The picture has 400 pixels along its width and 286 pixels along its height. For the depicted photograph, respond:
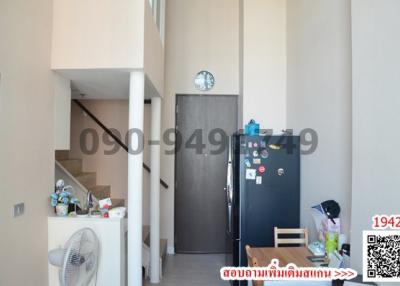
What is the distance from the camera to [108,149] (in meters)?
→ 4.43

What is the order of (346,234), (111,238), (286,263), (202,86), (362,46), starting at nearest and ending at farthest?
(362,46), (286,263), (346,234), (111,238), (202,86)

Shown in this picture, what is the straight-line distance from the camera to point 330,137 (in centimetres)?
268

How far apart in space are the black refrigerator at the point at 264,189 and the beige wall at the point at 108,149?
1703 millimetres

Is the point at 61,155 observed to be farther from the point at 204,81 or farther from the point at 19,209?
the point at 204,81

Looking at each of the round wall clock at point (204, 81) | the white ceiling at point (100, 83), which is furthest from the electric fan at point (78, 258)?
the round wall clock at point (204, 81)

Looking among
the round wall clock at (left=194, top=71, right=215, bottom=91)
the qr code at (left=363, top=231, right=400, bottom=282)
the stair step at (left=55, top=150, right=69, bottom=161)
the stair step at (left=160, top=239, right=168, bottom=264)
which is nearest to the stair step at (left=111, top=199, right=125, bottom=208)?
the stair step at (left=160, top=239, right=168, bottom=264)

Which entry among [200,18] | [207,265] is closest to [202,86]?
[200,18]

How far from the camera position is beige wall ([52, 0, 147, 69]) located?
2555 mm

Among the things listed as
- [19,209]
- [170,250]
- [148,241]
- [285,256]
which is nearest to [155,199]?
[148,241]

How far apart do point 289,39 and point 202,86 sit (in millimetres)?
1435

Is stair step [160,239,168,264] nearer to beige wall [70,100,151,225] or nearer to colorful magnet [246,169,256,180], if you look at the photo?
beige wall [70,100,151,225]

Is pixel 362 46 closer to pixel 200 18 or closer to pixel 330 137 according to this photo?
pixel 330 137

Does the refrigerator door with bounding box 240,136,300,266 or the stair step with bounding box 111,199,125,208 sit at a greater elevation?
the refrigerator door with bounding box 240,136,300,266

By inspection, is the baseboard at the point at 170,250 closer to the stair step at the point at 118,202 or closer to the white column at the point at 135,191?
the stair step at the point at 118,202
